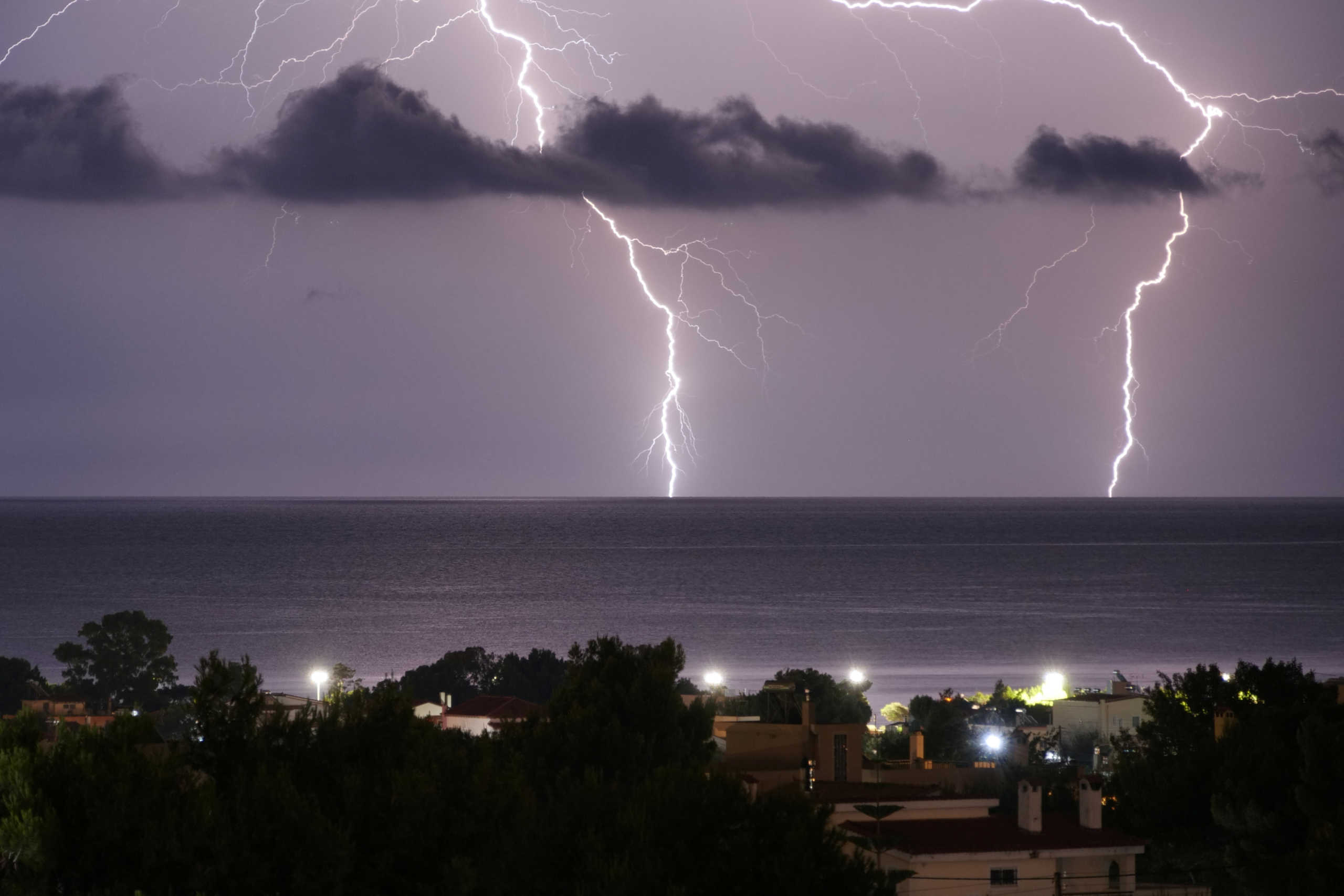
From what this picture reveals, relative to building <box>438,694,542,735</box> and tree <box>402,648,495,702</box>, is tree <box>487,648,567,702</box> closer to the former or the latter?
tree <box>402,648,495,702</box>

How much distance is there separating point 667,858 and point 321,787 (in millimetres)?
2596

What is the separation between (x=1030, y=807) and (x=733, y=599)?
259 ft

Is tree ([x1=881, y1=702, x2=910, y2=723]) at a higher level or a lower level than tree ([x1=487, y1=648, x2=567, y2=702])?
lower

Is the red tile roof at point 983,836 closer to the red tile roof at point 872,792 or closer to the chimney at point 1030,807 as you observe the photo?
the chimney at point 1030,807

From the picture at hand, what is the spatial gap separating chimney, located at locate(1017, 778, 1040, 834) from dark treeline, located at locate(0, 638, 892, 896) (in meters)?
4.64

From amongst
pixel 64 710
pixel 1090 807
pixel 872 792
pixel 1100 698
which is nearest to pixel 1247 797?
pixel 1090 807

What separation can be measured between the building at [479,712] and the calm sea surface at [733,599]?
17.4 metres

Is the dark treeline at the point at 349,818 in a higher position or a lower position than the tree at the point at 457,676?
lower

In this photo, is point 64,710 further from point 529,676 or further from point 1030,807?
point 1030,807

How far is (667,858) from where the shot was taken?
35.1 feet

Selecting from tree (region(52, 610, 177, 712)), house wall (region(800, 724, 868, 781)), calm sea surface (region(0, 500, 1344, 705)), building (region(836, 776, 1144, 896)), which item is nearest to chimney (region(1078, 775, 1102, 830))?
building (region(836, 776, 1144, 896))

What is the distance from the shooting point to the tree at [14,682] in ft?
137

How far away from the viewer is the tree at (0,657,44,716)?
41.8 m

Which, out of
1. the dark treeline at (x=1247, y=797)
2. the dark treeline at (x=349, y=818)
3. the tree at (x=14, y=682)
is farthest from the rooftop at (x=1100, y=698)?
the dark treeline at (x=349, y=818)
